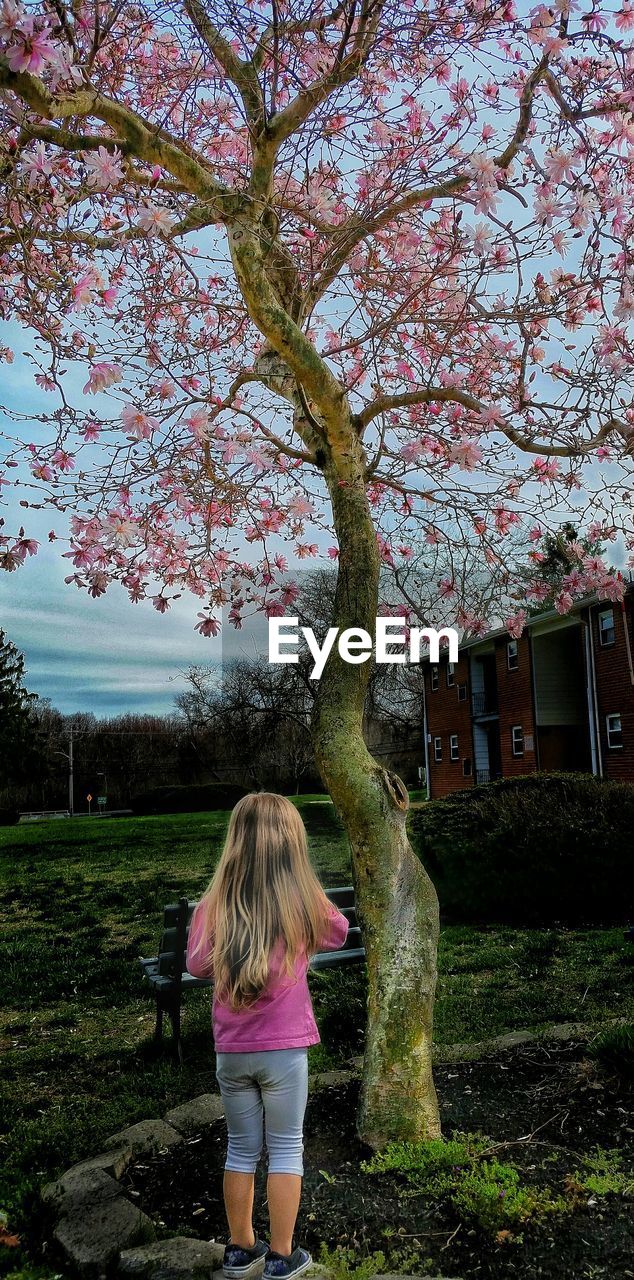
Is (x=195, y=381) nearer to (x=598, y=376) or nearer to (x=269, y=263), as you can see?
(x=269, y=263)

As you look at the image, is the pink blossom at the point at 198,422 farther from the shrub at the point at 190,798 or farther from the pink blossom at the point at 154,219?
the shrub at the point at 190,798

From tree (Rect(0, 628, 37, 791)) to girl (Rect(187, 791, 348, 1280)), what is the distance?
97.8ft

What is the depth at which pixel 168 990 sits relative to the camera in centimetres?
561

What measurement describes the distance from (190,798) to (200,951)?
25.7 m

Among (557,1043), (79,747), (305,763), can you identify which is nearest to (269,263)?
(557,1043)

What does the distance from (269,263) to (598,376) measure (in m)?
2.20

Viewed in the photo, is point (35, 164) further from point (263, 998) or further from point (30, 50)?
point (263, 998)

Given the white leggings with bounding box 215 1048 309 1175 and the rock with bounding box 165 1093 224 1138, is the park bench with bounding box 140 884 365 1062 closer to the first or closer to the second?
the rock with bounding box 165 1093 224 1138

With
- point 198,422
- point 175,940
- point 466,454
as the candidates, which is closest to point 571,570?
point 466,454

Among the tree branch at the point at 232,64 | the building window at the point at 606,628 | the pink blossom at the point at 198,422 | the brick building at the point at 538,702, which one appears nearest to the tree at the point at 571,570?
the pink blossom at the point at 198,422

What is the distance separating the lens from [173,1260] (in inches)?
117

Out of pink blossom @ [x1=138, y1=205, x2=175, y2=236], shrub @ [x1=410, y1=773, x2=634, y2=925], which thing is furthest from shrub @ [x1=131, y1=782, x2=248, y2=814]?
pink blossom @ [x1=138, y1=205, x2=175, y2=236]

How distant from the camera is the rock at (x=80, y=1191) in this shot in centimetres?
343

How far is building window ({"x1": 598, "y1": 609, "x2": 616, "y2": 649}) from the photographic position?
23062mm
